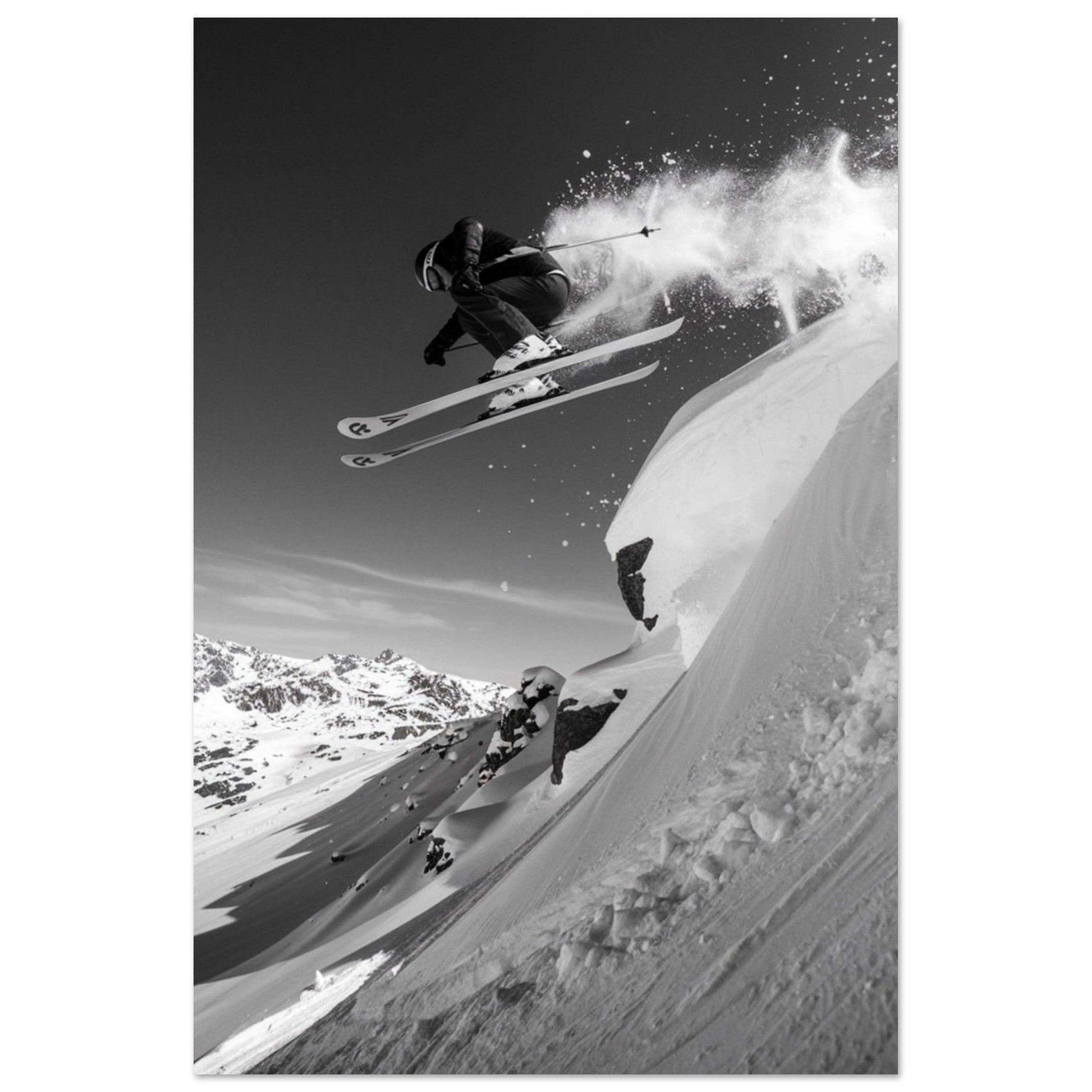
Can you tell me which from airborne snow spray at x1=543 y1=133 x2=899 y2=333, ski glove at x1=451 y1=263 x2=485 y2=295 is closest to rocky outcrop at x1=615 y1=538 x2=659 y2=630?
airborne snow spray at x1=543 y1=133 x2=899 y2=333

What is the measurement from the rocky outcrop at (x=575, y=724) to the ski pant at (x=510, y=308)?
136 centimetres

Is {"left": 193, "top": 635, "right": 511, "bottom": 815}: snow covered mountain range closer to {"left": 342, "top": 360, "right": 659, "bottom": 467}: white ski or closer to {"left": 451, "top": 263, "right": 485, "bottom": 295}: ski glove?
{"left": 342, "top": 360, "right": 659, "bottom": 467}: white ski

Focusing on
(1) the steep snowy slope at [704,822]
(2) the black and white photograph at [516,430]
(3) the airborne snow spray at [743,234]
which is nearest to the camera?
(1) the steep snowy slope at [704,822]

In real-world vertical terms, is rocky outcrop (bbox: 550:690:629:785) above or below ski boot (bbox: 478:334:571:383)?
below

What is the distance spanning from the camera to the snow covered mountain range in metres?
2.60

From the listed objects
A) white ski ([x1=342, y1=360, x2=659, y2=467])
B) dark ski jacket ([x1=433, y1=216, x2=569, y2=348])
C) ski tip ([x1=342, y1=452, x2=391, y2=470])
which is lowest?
ski tip ([x1=342, y1=452, x2=391, y2=470])

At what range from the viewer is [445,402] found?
8.96 feet

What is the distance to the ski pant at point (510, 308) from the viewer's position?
8.89ft

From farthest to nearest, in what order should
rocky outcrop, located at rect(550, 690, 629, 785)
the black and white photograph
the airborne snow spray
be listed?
1. rocky outcrop, located at rect(550, 690, 629, 785)
2. the airborne snow spray
3. the black and white photograph

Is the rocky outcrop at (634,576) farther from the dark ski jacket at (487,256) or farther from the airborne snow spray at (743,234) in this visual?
the dark ski jacket at (487,256)

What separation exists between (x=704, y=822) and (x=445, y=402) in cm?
173

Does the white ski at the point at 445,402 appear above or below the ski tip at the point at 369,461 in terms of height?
above

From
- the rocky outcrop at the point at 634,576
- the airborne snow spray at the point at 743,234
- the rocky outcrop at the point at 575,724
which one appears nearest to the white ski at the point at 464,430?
the airborne snow spray at the point at 743,234

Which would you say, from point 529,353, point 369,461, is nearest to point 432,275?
point 529,353
